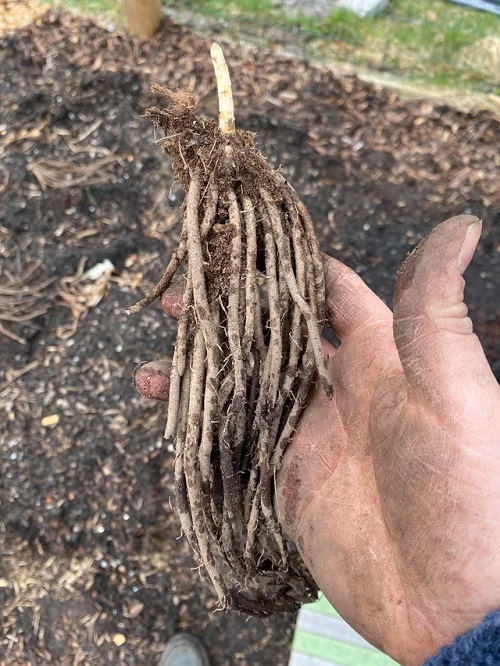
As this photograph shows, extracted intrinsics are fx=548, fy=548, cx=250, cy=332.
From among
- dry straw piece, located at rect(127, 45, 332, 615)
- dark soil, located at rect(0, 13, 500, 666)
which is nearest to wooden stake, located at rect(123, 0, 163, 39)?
dark soil, located at rect(0, 13, 500, 666)

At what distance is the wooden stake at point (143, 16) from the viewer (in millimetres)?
2951

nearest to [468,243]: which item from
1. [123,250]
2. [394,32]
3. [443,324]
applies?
[443,324]

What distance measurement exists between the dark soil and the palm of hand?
3.06ft

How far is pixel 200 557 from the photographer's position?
1499 mm

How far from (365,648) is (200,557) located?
2.41ft

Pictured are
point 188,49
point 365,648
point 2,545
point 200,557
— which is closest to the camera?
point 200,557

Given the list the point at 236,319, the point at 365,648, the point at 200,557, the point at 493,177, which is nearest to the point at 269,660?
the point at 365,648

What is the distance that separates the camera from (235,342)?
1.34 m

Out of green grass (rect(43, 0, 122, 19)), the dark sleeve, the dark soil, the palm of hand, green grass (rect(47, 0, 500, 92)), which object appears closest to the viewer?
the dark sleeve

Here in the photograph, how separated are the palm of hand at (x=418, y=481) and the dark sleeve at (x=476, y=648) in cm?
6

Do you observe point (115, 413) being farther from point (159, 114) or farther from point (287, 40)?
point (287, 40)

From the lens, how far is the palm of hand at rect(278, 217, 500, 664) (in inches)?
40.2

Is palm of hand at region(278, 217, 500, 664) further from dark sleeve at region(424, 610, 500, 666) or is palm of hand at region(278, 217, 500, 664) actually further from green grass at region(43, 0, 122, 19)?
green grass at region(43, 0, 122, 19)

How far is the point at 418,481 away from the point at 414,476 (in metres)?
0.01
